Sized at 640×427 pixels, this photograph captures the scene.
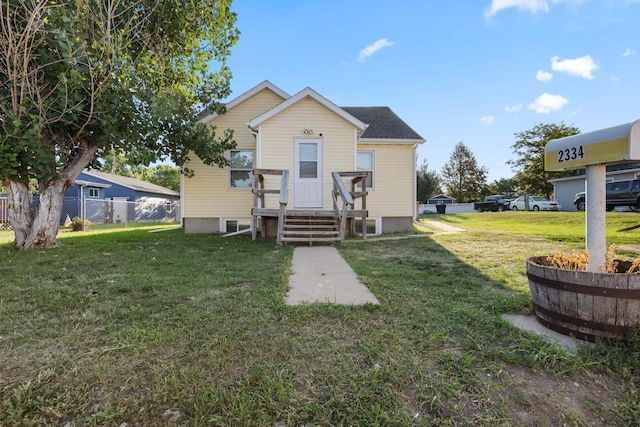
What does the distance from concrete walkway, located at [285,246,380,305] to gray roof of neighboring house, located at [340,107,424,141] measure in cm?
660

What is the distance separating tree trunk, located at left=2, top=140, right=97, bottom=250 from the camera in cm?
689

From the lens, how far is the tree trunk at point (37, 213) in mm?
6891

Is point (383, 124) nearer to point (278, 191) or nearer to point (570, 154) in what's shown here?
point (278, 191)

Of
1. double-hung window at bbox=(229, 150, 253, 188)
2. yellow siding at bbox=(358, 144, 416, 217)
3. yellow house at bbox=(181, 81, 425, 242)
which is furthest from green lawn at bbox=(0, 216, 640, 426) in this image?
yellow siding at bbox=(358, 144, 416, 217)

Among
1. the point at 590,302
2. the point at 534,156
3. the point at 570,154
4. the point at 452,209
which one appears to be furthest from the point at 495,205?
the point at 590,302

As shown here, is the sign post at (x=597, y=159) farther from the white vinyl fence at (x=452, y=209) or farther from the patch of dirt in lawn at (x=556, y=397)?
the white vinyl fence at (x=452, y=209)

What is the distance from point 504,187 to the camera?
145ft

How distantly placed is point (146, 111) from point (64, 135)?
1.97 meters

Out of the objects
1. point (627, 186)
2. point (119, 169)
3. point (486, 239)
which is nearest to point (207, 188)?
point (486, 239)

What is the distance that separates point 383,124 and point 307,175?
4556 mm

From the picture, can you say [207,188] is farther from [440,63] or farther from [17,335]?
[440,63]

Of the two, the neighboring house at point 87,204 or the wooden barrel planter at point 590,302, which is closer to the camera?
the wooden barrel planter at point 590,302

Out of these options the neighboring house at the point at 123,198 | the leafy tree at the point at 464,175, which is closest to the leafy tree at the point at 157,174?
the neighboring house at the point at 123,198

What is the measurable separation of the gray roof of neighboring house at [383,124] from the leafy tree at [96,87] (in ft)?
17.2
